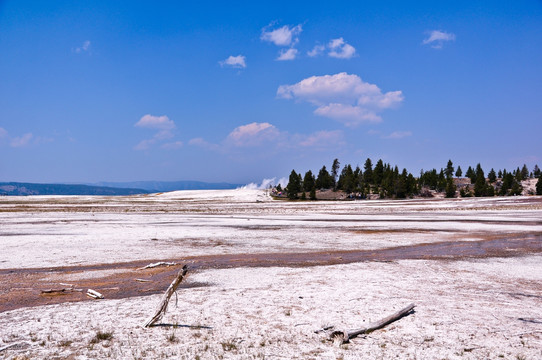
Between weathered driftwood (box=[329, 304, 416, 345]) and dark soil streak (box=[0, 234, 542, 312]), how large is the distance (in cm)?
713

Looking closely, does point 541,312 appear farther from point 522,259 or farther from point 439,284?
point 522,259

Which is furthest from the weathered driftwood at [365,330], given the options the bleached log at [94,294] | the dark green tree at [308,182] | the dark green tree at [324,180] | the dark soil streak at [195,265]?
the dark green tree at [324,180]

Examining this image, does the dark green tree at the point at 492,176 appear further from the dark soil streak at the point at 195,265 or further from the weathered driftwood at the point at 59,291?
the weathered driftwood at the point at 59,291

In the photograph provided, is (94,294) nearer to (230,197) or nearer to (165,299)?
(165,299)

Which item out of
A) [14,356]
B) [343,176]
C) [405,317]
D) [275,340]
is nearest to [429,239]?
[405,317]

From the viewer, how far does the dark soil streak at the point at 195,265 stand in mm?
13414

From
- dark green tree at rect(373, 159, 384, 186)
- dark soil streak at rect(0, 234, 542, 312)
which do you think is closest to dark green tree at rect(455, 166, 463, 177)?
dark green tree at rect(373, 159, 384, 186)

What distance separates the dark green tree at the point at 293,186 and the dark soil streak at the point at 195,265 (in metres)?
89.0

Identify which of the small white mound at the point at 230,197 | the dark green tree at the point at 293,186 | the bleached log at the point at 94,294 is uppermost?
the dark green tree at the point at 293,186

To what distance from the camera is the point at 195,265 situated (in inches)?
742

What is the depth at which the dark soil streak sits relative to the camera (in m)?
13.4

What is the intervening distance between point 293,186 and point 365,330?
4235 inches

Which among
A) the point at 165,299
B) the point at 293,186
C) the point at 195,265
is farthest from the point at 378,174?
the point at 165,299

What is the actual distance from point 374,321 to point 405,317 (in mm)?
1057
